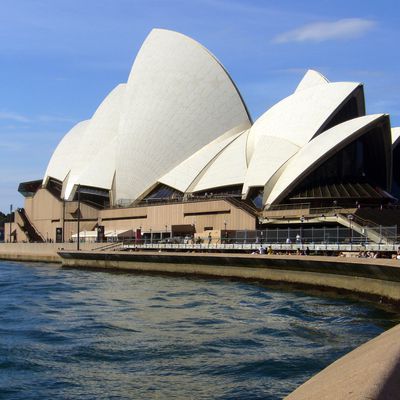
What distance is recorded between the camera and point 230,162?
155 ft

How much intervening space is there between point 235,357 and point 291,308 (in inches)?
288

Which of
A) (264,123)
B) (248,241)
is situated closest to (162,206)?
(264,123)

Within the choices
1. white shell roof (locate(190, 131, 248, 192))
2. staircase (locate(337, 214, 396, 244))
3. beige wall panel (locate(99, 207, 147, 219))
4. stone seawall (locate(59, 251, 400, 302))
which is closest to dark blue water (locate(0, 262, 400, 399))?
stone seawall (locate(59, 251, 400, 302))

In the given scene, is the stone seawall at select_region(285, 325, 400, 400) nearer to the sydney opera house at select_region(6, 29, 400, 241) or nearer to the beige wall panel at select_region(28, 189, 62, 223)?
the sydney opera house at select_region(6, 29, 400, 241)

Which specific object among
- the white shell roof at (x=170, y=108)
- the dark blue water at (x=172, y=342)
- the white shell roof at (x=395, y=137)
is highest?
the white shell roof at (x=170, y=108)

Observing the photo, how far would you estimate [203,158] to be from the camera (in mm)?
49750

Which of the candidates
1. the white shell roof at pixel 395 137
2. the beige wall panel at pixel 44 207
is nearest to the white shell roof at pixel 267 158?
the white shell roof at pixel 395 137

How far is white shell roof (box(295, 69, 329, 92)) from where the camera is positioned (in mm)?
52281

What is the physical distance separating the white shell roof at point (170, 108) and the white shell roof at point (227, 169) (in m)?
2.67

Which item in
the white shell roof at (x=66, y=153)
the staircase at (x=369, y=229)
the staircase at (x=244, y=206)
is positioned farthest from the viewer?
the white shell roof at (x=66, y=153)

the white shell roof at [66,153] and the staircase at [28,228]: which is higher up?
the white shell roof at [66,153]

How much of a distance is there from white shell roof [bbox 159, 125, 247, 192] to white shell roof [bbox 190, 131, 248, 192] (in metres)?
0.54

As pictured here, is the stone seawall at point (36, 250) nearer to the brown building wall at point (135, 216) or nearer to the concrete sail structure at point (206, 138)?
the brown building wall at point (135, 216)

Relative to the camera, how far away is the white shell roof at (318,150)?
39.0 metres
